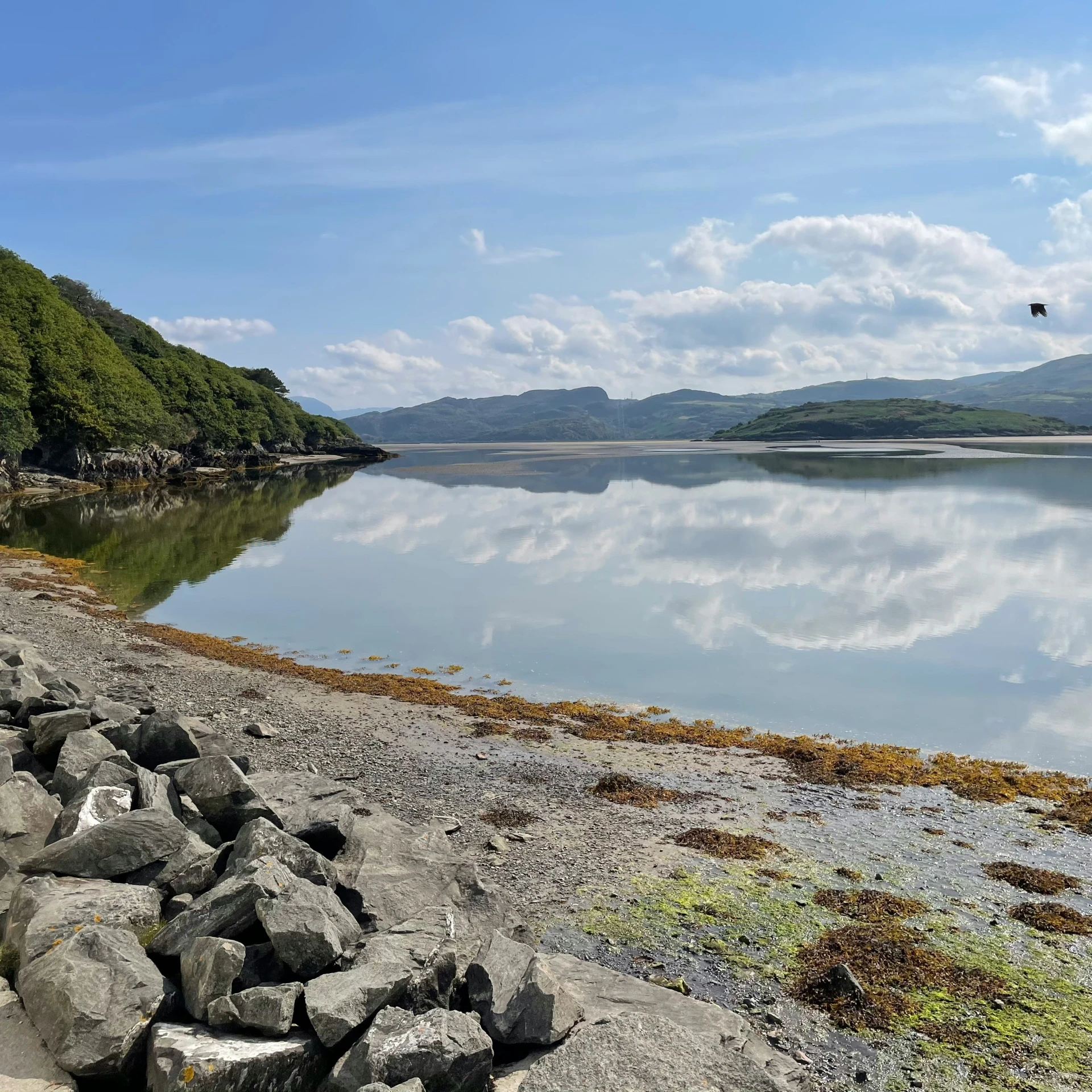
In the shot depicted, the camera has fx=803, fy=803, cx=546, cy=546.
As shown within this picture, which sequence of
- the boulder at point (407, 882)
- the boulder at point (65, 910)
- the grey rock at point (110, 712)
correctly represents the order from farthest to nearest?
1. the grey rock at point (110, 712)
2. the boulder at point (407, 882)
3. the boulder at point (65, 910)

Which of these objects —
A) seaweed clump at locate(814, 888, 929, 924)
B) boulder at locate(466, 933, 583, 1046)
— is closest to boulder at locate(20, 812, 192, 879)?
boulder at locate(466, 933, 583, 1046)

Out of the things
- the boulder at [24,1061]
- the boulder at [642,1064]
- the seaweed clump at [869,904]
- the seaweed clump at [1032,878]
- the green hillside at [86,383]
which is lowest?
the seaweed clump at [1032,878]

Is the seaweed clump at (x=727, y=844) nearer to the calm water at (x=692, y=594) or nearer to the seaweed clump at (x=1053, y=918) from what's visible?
the seaweed clump at (x=1053, y=918)

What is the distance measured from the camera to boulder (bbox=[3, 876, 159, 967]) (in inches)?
→ 281

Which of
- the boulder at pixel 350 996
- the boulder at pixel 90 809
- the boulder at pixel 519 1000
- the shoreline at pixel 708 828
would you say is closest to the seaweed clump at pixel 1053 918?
the shoreline at pixel 708 828

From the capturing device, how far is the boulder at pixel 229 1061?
5961mm

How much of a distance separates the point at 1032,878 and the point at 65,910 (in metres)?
12.3

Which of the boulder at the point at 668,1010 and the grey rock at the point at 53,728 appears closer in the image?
the boulder at the point at 668,1010

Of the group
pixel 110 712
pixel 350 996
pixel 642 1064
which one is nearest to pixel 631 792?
pixel 642 1064

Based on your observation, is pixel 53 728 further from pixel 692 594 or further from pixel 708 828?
pixel 692 594

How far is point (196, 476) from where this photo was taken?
10969 cm

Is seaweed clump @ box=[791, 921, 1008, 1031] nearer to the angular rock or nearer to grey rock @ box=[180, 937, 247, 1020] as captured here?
grey rock @ box=[180, 937, 247, 1020]

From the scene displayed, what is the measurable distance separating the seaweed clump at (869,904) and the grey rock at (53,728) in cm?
1076

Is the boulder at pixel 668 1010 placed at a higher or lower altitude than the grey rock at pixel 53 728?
lower
